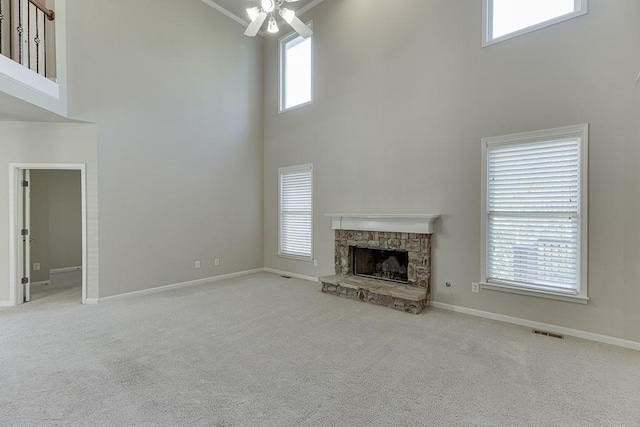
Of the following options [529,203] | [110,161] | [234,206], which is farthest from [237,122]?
[529,203]

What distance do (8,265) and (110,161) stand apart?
2.00 m

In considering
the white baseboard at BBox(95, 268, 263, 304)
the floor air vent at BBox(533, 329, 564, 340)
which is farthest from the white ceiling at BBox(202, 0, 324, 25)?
the floor air vent at BBox(533, 329, 564, 340)

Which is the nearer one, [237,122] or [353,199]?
[353,199]

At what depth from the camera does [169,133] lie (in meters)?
5.38

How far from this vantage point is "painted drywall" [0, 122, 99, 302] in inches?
174

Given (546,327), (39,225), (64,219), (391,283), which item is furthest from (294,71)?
(64,219)

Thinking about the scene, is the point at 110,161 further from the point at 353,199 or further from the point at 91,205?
the point at 353,199

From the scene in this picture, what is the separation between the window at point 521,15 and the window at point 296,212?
342 cm

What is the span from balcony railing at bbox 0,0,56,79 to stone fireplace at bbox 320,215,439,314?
466 centimetres

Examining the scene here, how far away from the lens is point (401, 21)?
474 centimetres

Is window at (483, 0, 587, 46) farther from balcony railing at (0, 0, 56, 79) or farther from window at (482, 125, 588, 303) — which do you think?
balcony railing at (0, 0, 56, 79)

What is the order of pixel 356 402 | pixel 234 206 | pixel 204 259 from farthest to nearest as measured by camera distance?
pixel 234 206 < pixel 204 259 < pixel 356 402

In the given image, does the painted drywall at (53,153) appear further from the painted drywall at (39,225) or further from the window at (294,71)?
the window at (294,71)

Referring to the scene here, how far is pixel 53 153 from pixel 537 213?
6428 mm
